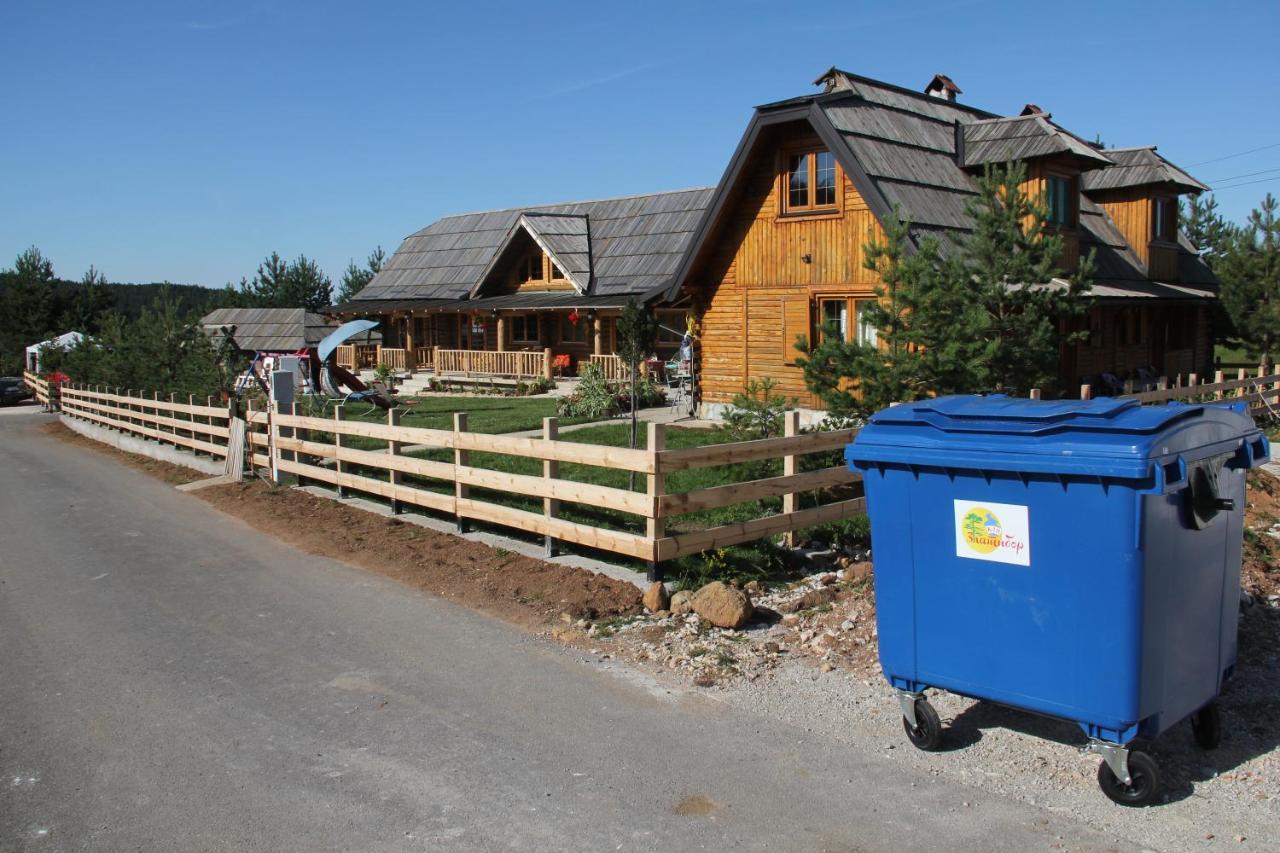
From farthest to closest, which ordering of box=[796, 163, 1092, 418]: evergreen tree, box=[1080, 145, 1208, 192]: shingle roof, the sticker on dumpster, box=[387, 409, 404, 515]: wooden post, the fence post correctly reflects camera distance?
box=[1080, 145, 1208, 192]: shingle roof
box=[387, 409, 404, 515]: wooden post
box=[796, 163, 1092, 418]: evergreen tree
the fence post
the sticker on dumpster

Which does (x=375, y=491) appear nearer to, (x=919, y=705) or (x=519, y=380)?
(x=919, y=705)

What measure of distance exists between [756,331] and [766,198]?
248 cm

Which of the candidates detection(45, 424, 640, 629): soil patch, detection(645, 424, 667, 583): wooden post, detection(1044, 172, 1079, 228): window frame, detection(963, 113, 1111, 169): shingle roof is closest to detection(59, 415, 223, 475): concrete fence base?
detection(45, 424, 640, 629): soil patch

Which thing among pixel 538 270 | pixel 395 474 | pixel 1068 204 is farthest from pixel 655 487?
pixel 538 270

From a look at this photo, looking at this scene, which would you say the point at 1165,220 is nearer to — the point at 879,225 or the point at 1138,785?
the point at 879,225

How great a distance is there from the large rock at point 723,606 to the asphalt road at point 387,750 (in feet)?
3.44

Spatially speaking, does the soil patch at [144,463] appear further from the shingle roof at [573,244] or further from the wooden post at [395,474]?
the shingle roof at [573,244]

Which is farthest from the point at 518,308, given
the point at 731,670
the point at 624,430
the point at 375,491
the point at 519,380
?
the point at 731,670

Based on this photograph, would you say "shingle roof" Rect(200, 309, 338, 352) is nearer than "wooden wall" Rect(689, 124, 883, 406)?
No

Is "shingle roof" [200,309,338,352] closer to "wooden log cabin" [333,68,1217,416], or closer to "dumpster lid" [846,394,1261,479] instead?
"wooden log cabin" [333,68,1217,416]

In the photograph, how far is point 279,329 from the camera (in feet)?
161

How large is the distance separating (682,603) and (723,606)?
493 millimetres

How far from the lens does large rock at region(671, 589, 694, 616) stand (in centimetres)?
769

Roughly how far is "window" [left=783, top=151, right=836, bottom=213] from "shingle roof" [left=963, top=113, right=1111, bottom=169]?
2760mm
